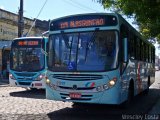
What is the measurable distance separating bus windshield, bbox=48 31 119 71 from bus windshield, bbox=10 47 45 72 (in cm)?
655

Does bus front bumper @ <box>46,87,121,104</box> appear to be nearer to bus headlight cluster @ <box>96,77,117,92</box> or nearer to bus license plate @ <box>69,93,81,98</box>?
bus license plate @ <box>69,93,81,98</box>

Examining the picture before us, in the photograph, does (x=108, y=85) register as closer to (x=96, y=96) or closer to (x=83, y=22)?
(x=96, y=96)

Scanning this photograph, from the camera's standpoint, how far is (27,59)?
60.0ft

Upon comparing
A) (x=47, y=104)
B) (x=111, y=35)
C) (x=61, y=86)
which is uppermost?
(x=111, y=35)

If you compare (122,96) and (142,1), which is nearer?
(122,96)

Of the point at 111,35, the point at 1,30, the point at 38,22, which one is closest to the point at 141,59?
the point at 111,35

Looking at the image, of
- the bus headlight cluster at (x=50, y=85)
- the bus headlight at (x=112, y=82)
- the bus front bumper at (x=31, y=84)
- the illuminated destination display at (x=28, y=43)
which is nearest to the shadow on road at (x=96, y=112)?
the bus headlight cluster at (x=50, y=85)

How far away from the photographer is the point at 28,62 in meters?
18.3

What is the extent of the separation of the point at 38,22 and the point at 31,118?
119ft

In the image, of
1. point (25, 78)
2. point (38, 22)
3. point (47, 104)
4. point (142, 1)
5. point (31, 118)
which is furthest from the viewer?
point (38, 22)

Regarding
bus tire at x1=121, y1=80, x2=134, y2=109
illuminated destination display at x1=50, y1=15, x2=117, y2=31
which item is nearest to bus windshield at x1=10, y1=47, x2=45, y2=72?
bus tire at x1=121, y1=80, x2=134, y2=109

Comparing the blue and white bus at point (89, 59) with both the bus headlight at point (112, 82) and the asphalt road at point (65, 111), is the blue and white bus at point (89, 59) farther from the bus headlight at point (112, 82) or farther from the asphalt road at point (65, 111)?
the asphalt road at point (65, 111)

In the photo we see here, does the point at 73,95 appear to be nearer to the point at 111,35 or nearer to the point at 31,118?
the point at 31,118

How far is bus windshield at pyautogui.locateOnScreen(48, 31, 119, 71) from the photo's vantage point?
428 inches
